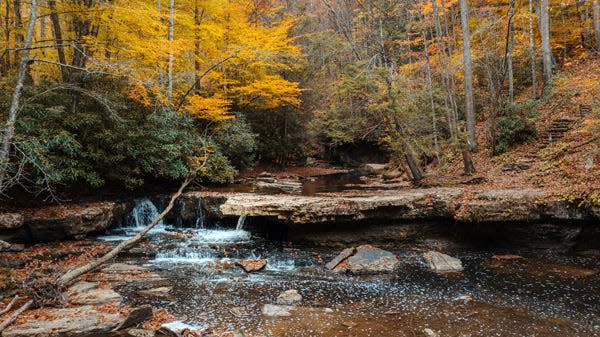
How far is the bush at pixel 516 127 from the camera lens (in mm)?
14977

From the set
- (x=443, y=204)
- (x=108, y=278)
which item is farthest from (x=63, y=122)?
(x=443, y=204)

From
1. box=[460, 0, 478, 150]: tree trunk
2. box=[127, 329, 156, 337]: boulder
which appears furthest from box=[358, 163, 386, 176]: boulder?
box=[127, 329, 156, 337]: boulder

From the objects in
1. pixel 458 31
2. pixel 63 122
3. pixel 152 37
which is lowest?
pixel 63 122

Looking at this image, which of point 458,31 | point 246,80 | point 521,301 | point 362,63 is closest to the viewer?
point 521,301

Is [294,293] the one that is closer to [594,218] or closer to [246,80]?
[594,218]

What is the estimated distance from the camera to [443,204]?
9.58 metres

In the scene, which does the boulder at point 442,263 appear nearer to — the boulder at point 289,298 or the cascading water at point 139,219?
the boulder at point 289,298

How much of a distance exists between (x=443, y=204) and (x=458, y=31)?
18.5 meters

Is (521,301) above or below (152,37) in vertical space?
below

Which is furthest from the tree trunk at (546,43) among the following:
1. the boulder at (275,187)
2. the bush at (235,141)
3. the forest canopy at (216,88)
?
the bush at (235,141)

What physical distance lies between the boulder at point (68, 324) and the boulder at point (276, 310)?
7.10 ft

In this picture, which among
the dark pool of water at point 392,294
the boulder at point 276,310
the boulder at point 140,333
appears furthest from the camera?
the boulder at point 276,310

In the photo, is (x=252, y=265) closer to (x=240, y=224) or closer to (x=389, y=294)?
(x=389, y=294)

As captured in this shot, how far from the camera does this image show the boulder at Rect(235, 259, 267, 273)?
318 inches
